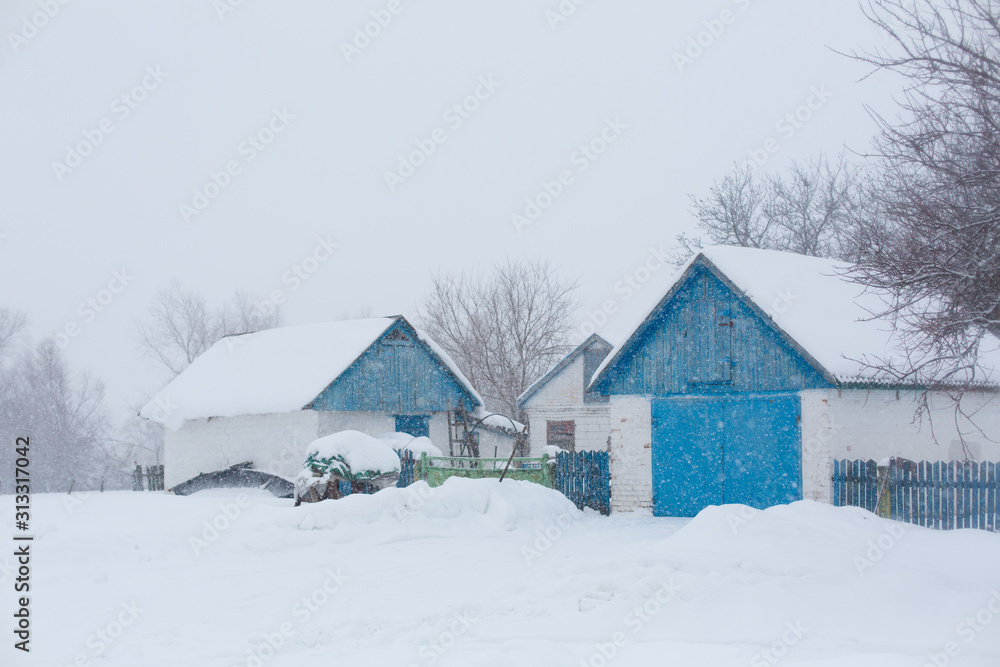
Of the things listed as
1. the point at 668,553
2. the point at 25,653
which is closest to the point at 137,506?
the point at 25,653

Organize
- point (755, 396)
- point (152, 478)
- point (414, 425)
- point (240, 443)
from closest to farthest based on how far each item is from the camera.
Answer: point (755, 396)
point (240, 443)
point (414, 425)
point (152, 478)

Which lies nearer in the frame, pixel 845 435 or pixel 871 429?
pixel 845 435

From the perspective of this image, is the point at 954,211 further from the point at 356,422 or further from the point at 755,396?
the point at 356,422

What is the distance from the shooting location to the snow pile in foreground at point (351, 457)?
55.4ft

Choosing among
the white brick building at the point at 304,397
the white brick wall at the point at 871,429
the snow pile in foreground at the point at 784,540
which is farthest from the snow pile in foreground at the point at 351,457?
the white brick wall at the point at 871,429

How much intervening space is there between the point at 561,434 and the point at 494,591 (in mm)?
26882

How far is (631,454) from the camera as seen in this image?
17.7 meters

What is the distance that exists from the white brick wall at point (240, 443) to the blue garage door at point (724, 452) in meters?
9.93

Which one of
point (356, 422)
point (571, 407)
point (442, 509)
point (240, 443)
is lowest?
point (442, 509)

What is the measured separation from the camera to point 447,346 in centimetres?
4297

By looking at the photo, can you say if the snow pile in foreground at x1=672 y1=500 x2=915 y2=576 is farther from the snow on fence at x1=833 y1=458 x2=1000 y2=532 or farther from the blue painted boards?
the blue painted boards

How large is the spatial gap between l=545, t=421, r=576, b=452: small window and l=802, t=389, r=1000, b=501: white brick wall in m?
18.9

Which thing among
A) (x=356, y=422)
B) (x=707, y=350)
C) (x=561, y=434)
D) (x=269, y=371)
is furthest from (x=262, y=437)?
(x=561, y=434)

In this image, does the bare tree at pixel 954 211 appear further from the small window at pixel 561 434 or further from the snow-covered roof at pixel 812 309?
the small window at pixel 561 434
